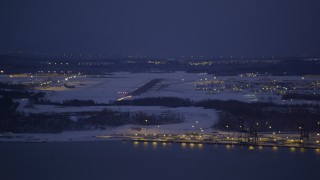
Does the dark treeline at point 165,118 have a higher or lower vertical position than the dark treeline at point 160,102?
lower

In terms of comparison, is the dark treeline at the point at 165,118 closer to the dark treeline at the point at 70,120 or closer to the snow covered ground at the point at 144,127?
the dark treeline at the point at 70,120

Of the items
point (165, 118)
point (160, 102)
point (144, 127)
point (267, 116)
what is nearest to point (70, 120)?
point (144, 127)

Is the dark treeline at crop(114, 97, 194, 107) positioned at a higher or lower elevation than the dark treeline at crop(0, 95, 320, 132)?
higher

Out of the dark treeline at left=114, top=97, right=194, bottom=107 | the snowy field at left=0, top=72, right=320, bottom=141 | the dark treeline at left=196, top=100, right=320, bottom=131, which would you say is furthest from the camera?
the dark treeline at left=114, top=97, right=194, bottom=107

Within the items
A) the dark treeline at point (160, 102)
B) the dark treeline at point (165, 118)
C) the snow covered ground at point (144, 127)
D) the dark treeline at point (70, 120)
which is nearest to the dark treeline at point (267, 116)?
the dark treeline at point (165, 118)

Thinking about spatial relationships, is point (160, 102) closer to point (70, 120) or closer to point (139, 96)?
point (139, 96)

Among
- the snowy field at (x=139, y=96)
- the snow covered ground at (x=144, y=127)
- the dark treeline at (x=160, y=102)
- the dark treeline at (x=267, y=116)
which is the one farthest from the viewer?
the dark treeline at (x=160, y=102)

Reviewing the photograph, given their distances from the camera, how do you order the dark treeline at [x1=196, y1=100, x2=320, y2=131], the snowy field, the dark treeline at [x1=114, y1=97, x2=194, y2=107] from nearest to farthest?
the snowy field → the dark treeline at [x1=196, y1=100, x2=320, y2=131] → the dark treeline at [x1=114, y1=97, x2=194, y2=107]

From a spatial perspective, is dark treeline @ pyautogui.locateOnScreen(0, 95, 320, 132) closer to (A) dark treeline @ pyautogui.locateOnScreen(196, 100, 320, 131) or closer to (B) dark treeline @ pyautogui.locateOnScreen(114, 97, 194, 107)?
(A) dark treeline @ pyautogui.locateOnScreen(196, 100, 320, 131)

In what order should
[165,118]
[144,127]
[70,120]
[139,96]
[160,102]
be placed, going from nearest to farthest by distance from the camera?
[144,127] < [70,120] < [165,118] < [160,102] < [139,96]

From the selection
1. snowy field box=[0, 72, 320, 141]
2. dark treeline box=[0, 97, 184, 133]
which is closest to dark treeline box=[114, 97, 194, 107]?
snowy field box=[0, 72, 320, 141]

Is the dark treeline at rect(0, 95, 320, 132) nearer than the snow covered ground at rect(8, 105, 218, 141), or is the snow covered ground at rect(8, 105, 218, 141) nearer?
the snow covered ground at rect(8, 105, 218, 141)

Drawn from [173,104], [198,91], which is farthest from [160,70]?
[173,104]
